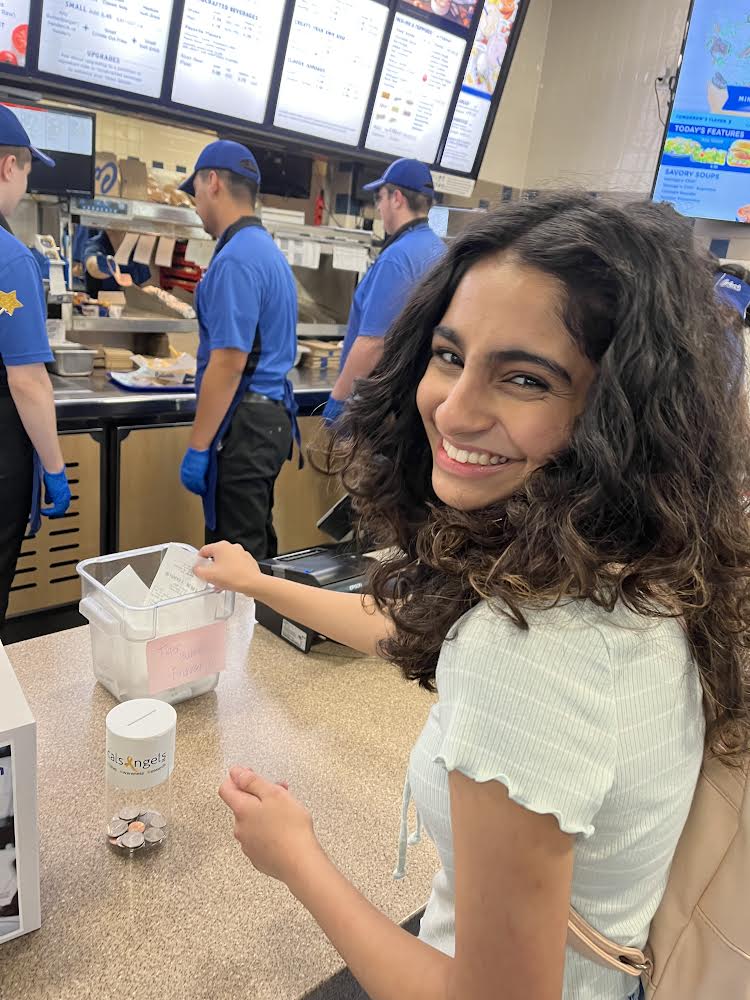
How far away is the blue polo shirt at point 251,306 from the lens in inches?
101

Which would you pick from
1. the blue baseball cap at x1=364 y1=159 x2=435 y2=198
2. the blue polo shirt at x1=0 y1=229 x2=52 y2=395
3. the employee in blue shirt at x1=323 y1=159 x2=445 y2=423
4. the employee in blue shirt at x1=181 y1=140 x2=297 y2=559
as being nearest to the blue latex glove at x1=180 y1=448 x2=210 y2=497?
the employee in blue shirt at x1=181 y1=140 x2=297 y2=559

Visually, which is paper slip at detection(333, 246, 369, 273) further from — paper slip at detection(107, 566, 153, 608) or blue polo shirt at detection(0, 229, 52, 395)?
paper slip at detection(107, 566, 153, 608)

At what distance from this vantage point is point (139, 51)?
9.89ft

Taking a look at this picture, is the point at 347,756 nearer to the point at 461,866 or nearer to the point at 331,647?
the point at 331,647

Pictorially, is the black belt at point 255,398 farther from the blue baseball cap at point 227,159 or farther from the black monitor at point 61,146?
the black monitor at point 61,146

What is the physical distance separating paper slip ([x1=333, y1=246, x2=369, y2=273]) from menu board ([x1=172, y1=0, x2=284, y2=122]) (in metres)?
0.74

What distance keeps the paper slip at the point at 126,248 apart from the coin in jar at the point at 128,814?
2.90m

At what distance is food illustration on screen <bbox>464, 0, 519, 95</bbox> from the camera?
153 inches

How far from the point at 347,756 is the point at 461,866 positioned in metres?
0.54

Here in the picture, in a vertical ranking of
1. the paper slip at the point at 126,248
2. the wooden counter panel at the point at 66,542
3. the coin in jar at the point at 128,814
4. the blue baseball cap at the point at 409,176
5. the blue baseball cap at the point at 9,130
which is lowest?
the wooden counter panel at the point at 66,542

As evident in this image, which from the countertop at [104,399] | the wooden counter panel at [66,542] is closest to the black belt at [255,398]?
the countertop at [104,399]

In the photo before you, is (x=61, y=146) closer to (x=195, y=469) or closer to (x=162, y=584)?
(x=195, y=469)

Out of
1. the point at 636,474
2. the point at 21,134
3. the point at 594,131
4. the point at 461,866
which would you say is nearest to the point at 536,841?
the point at 461,866

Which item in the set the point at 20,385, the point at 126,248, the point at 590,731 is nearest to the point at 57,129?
the point at 126,248
